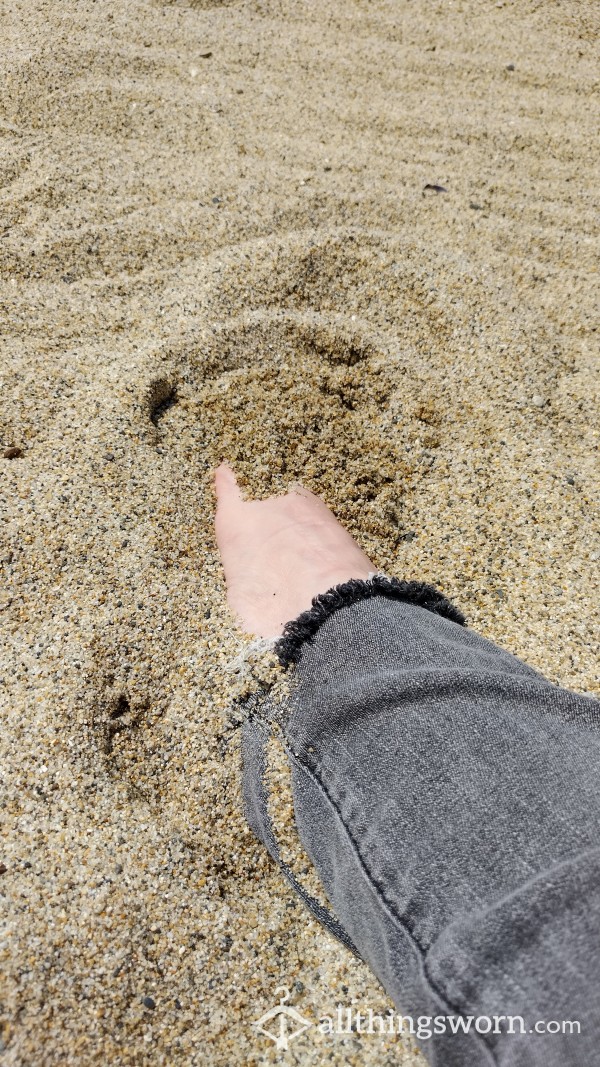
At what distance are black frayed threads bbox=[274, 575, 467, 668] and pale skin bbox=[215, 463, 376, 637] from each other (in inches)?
3.0

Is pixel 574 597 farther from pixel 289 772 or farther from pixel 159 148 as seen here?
pixel 159 148

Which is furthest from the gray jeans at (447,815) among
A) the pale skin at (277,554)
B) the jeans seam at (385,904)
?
the pale skin at (277,554)

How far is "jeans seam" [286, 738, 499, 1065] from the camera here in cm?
71

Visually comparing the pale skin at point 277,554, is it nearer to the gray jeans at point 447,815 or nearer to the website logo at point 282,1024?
the gray jeans at point 447,815

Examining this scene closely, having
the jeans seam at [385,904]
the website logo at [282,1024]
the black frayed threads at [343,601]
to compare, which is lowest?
the website logo at [282,1024]

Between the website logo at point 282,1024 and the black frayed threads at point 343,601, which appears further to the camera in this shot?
the black frayed threads at point 343,601

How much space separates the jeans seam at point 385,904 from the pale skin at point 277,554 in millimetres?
291

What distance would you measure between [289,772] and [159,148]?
1875mm

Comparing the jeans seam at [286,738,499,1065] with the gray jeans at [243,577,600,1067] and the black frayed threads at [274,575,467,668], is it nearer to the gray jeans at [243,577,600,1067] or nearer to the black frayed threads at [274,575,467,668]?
the gray jeans at [243,577,600,1067]

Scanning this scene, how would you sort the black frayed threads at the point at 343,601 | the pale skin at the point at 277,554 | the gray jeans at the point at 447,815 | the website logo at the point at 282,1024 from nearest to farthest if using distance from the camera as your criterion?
the gray jeans at the point at 447,815, the website logo at the point at 282,1024, the black frayed threads at the point at 343,601, the pale skin at the point at 277,554

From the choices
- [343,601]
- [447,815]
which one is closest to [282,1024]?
[447,815]

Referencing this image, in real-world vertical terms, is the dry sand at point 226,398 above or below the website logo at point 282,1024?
above

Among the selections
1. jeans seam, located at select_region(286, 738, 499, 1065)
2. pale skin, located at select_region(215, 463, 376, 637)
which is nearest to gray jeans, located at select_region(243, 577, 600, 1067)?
jeans seam, located at select_region(286, 738, 499, 1065)

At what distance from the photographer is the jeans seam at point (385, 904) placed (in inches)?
27.8
